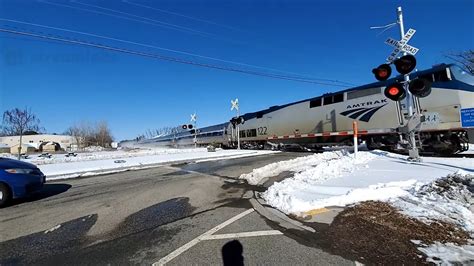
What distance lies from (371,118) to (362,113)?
800 millimetres

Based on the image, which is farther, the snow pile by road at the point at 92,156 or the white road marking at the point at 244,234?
the snow pile by road at the point at 92,156

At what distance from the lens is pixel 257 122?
105 feet

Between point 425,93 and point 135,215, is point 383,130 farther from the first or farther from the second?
point 135,215

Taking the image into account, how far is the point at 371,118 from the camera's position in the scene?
18.1m

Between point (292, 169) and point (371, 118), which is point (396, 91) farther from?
point (371, 118)

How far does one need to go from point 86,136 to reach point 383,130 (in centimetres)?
9181

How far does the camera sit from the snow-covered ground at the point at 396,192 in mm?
4843

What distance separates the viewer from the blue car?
7.74 metres

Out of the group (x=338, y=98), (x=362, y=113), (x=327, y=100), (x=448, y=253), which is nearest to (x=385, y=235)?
(x=448, y=253)

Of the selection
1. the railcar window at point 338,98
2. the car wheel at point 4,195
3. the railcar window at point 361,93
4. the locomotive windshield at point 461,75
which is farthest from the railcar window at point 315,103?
the car wheel at point 4,195

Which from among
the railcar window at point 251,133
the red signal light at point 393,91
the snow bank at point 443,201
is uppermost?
the red signal light at point 393,91

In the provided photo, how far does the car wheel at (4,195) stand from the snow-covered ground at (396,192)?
20.7ft

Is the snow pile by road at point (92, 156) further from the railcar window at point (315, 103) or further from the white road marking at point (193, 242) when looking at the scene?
the white road marking at point (193, 242)

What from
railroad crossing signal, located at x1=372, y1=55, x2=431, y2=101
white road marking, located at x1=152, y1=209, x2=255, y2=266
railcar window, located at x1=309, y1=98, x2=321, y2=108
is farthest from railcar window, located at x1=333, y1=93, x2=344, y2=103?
white road marking, located at x1=152, y1=209, x2=255, y2=266
